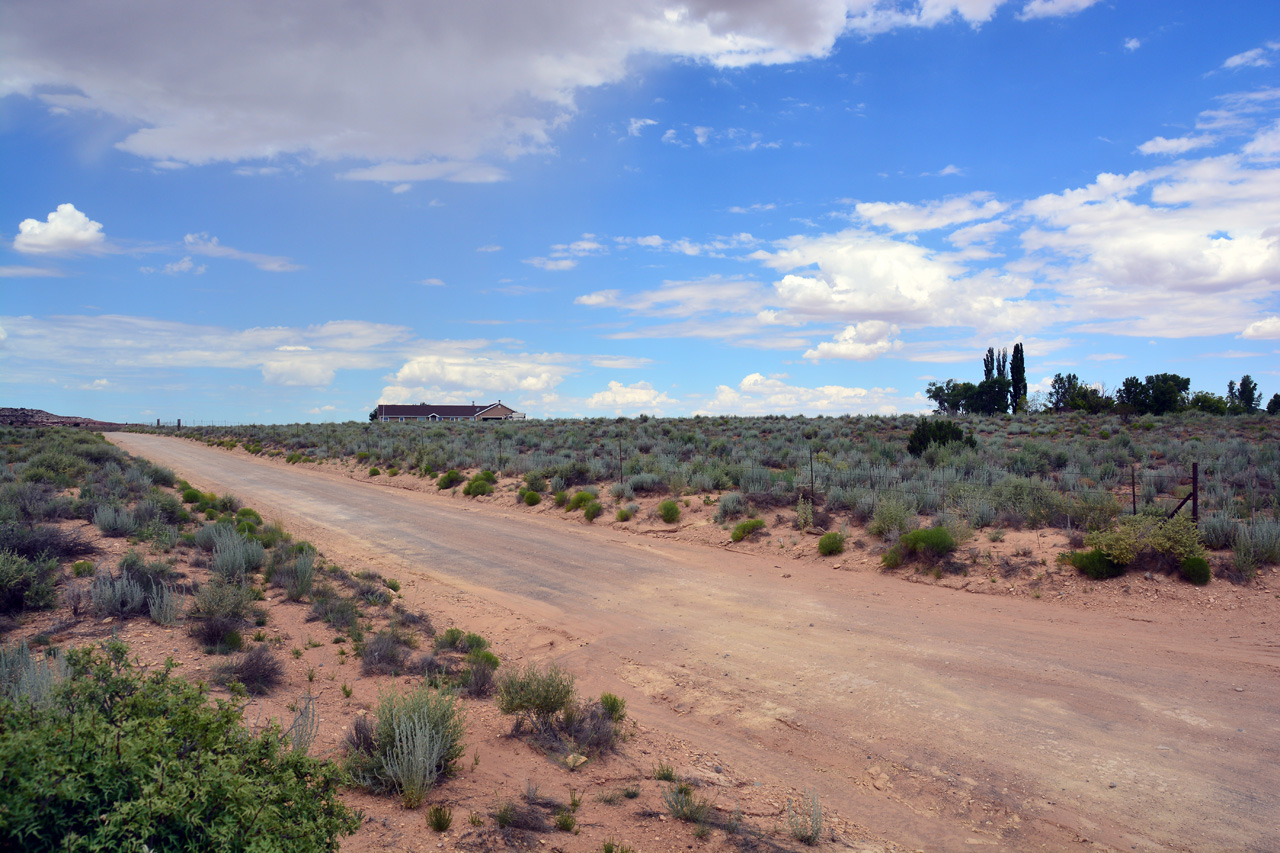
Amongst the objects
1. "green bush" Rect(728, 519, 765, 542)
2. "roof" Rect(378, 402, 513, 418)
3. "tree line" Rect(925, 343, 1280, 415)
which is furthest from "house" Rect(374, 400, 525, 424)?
"green bush" Rect(728, 519, 765, 542)

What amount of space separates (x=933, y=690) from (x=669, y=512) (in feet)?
34.6

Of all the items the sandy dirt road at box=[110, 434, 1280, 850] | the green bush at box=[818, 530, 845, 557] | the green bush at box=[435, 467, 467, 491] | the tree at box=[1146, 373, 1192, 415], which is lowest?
the sandy dirt road at box=[110, 434, 1280, 850]

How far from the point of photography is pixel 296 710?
6.47 m

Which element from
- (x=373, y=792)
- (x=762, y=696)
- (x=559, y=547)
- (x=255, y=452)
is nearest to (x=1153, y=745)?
(x=762, y=696)

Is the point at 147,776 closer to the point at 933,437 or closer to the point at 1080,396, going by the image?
the point at 933,437

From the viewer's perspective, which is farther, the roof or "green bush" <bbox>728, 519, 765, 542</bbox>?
the roof

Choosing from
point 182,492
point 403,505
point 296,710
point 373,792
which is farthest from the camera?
point 403,505

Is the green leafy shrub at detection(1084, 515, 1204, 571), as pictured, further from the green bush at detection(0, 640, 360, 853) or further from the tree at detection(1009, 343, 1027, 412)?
the tree at detection(1009, 343, 1027, 412)

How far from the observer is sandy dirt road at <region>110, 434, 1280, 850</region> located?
5.59 m

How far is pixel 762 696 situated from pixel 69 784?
6581mm

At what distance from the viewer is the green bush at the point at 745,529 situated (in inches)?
624

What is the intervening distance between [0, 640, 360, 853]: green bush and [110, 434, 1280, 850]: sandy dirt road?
158 inches

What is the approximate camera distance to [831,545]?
46.9 ft

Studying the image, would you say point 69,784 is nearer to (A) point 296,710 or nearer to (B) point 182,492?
(A) point 296,710
